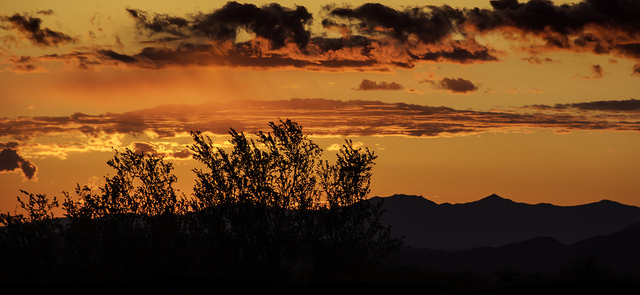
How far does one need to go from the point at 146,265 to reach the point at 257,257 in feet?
37.2

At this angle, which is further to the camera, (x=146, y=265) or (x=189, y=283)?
(x=146, y=265)

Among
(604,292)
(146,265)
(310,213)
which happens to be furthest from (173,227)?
(604,292)

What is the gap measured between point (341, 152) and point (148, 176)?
55.7 feet

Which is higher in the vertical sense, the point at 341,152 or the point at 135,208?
the point at 341,152

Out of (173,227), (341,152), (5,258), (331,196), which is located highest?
(341,152)

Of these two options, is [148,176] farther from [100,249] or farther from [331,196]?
[331,196]

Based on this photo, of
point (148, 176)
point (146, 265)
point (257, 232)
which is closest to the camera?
point (257, 232)

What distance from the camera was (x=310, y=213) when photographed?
149ft

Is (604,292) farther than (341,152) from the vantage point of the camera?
No

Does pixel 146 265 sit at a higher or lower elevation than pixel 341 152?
lower

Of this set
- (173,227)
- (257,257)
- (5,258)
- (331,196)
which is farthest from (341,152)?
(5,258)

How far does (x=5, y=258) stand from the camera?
58.1 meters

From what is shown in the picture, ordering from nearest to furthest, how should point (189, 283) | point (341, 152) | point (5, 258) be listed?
point (189, 283), point (341, 152), point (5, 258)

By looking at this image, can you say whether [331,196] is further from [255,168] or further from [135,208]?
[135,208]
